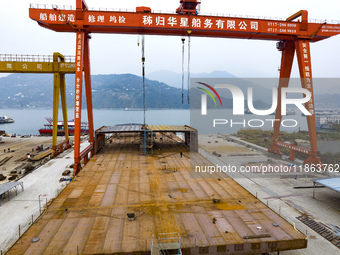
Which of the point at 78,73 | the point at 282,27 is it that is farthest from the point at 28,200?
the point at 282,27

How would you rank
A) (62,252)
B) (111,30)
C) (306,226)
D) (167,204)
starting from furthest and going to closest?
1. (111,30)
2. (306,226)
3. (167,204)
4. (62,252)

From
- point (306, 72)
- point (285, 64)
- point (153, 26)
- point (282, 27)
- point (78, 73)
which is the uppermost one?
point (282, 27)

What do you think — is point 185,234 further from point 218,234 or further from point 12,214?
point 12,214

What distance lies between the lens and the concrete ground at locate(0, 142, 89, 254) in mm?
14289

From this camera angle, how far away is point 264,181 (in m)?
25.4

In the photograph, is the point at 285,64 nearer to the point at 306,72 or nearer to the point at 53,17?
the point at 306,72

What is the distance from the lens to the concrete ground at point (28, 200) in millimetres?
14289

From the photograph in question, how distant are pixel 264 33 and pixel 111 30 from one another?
17.6 metres

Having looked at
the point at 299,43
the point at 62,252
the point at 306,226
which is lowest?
the point at 306,226

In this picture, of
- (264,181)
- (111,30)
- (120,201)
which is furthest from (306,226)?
(111,30)

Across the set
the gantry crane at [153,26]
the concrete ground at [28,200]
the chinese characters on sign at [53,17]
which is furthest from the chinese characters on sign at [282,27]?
the concrete ground at [28,200]

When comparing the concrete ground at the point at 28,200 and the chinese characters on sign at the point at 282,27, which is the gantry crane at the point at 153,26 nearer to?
the chinese characters on sign at the point at 282,27

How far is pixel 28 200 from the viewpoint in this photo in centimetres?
1919

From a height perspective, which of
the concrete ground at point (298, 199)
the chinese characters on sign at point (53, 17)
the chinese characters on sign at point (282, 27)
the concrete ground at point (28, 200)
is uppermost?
the chinese characters on sign at point (282, 27)
